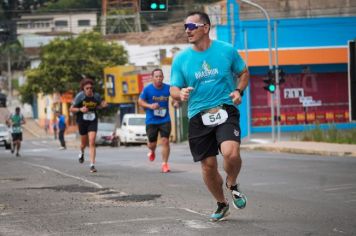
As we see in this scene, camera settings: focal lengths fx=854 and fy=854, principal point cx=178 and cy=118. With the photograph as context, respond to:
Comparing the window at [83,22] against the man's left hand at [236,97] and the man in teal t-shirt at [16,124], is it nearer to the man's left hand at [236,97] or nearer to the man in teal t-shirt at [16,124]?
the man in teal t-shirt at [16,124]

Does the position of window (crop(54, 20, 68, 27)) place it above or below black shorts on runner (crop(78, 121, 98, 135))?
above

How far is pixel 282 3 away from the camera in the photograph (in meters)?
57.1

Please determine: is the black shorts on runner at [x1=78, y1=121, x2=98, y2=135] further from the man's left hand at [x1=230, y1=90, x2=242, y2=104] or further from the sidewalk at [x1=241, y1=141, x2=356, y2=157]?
the man's left hand at [x1=230, y1=90, x2=242, y2=104]

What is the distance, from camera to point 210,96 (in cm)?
827

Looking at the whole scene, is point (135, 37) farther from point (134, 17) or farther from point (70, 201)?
point (70, 201)

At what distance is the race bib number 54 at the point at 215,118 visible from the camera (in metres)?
8.18

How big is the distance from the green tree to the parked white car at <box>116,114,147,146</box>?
91.8 ft

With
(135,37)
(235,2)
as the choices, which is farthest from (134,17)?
(235,2)

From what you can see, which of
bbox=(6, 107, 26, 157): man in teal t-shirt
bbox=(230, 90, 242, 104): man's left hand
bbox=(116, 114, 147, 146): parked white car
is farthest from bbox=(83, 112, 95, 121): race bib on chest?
bbox=(116, 114, 147, 146): parked white car

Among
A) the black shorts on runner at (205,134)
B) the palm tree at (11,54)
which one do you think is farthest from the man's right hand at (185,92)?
the palm tree at (11,54)

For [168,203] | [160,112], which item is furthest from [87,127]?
[168,203]

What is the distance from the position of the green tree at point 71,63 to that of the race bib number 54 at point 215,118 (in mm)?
64632

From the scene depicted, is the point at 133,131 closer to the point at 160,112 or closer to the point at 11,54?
the point at 160,112

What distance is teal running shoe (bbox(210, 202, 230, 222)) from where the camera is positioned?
8.25m
